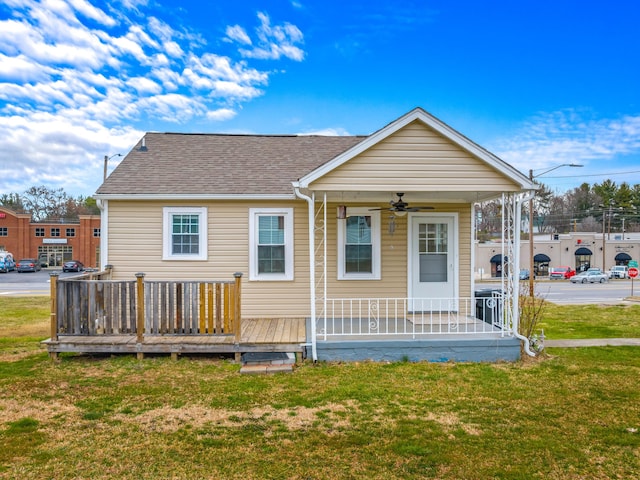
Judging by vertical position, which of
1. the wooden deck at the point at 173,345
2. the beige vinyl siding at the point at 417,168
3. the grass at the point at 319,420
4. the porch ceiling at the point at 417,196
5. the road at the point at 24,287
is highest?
the beige vinyl siding at the point at 417,168

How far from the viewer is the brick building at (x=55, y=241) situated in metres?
45.1

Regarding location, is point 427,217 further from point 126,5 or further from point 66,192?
point 66,192

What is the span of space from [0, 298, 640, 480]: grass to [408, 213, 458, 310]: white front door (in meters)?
2.34

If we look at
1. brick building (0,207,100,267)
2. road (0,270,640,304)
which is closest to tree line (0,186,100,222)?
brick building (0,207,100,267)

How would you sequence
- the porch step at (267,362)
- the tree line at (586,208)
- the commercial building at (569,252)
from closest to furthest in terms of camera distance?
the porch step at (267,362)
the commercial building at (569,252)
the tree line at (586,208)

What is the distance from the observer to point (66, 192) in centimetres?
5997

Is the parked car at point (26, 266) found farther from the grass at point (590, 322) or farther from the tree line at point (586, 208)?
the tree line at point (586, 208)

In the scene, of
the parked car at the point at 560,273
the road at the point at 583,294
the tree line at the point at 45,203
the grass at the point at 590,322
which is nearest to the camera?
the grass at the point at 590,322

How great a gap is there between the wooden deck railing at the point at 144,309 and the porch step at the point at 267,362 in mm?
Answer: 438

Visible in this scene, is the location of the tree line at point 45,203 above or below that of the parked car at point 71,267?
above

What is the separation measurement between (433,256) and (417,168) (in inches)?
109

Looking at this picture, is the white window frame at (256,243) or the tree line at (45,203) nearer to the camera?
the white window frame at (256,243)

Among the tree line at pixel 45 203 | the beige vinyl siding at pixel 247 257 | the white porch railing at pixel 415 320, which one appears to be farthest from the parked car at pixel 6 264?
the white porch railing at pixel 415 320

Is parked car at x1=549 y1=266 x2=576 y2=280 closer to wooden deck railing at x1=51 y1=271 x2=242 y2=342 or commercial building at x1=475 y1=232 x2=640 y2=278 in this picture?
commercial building at x1=475 y1=232 x2=640 y2=278
